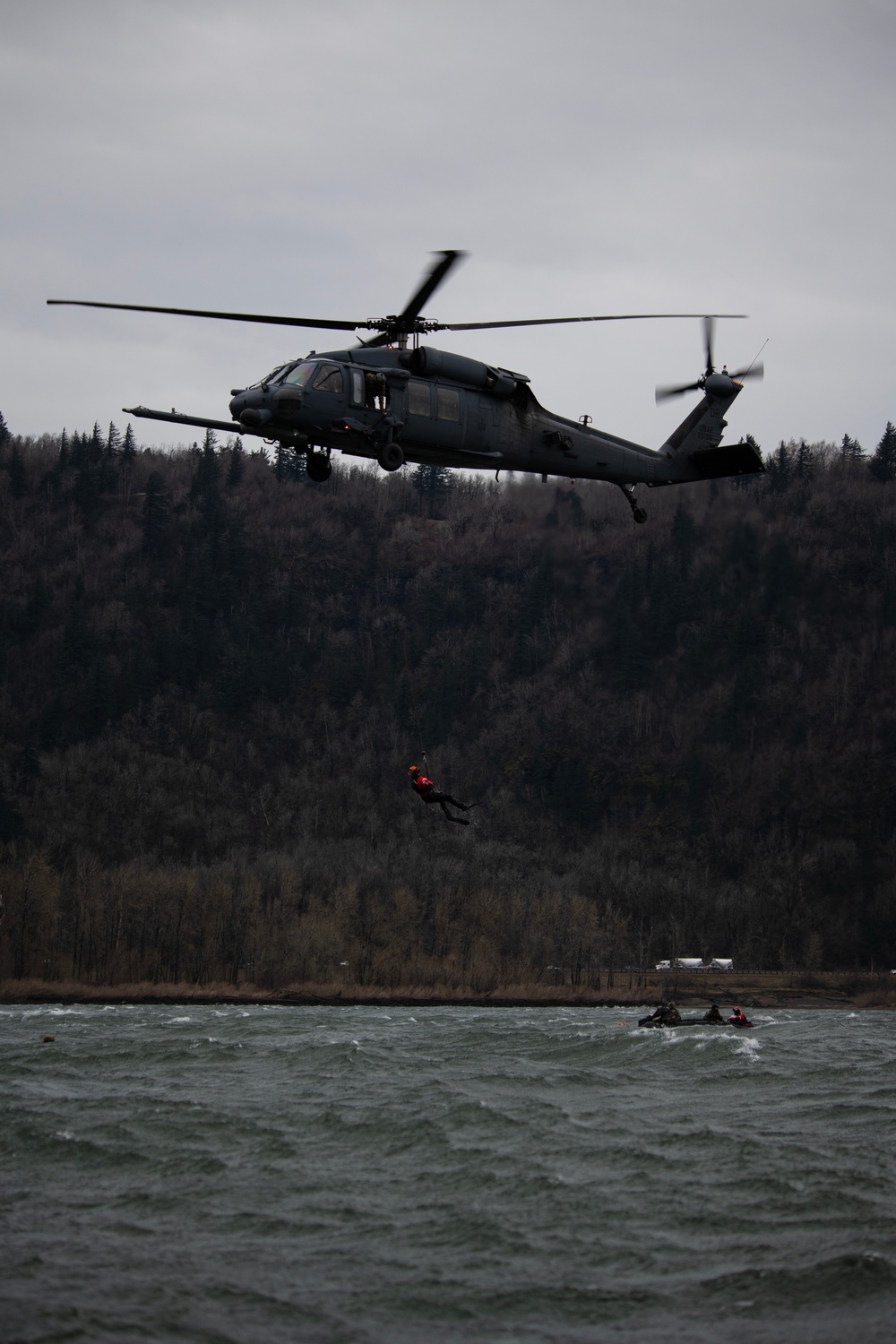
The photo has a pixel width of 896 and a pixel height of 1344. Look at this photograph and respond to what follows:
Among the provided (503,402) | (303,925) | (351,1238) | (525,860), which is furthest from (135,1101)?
(525,860)

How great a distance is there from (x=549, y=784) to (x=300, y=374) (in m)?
147

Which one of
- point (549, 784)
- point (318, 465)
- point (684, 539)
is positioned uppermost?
point (684, 539)

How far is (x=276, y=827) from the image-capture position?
172875 millimetres

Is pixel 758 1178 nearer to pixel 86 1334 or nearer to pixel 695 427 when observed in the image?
pixel 86 1334

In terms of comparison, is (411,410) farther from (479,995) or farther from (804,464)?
(804,464)

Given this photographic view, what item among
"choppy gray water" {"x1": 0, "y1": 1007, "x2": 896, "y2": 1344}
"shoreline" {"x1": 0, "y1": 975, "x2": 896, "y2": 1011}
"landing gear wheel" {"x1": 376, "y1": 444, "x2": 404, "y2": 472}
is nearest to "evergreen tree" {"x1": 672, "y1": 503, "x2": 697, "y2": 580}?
"shoreline" {"x1": 0, "y1": 975, "x2": 896, "y2": 1011}

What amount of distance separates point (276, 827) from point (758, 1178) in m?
140

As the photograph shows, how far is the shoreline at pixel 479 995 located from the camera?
343ft

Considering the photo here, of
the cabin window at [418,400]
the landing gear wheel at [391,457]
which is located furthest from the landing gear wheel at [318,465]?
the cabin window at [418,400]

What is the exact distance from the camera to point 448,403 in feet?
116

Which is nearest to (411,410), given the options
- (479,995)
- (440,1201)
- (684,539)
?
(440,1201)

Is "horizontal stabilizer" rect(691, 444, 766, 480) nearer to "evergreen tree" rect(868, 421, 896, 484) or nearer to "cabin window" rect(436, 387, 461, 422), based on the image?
"cabin window" rect(436, 387, 461, 422)

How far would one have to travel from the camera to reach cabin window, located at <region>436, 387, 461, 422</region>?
115 feet

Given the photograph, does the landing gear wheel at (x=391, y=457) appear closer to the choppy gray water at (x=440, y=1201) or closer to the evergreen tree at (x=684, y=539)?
the choppy gray water at (x=440, y=1201)
